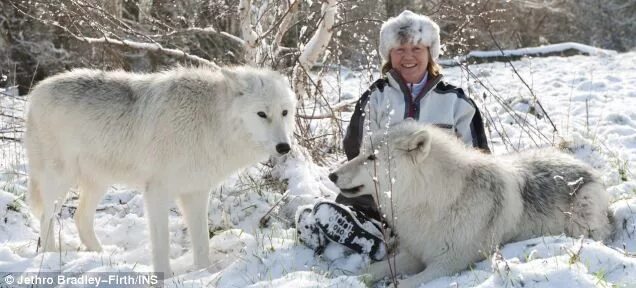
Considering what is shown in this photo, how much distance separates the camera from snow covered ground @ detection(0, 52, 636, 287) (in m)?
3.02

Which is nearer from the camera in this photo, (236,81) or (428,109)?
(236,81)

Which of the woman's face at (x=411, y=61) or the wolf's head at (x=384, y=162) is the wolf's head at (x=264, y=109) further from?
the woman's face at (x=411, y=61)

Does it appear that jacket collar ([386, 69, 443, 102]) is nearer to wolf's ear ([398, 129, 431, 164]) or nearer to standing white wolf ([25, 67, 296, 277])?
standing white wolf ([25, 67, 296, 277])

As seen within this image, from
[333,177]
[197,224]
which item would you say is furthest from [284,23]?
[333,177]

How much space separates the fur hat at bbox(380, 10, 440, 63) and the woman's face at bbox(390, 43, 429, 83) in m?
0.04

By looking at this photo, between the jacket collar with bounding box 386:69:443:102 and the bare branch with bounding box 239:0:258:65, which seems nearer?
the jacket collar with bounding box 386:69:443:102

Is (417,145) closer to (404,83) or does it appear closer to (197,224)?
(404,83)

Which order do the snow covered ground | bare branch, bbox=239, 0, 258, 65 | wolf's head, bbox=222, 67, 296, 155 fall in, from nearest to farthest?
the snow covered ground, wolf's head, bbox=222, 67, 296, 155, bare branch, bbox=239, 0, 258, 65

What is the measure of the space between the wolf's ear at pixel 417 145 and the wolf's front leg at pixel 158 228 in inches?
63.4

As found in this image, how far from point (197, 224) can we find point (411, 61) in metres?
1.96

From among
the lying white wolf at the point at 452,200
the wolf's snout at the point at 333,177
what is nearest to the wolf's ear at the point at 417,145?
the lying white wolf at the point at 452,200

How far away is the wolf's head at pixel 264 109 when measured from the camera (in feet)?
12.7

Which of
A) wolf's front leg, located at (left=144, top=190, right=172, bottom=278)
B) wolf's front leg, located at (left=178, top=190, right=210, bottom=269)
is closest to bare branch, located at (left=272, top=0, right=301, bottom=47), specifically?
wolf's front leg, located at (left=178, top=190, right=210, bottom=269)

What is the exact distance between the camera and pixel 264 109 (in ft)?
12.8
